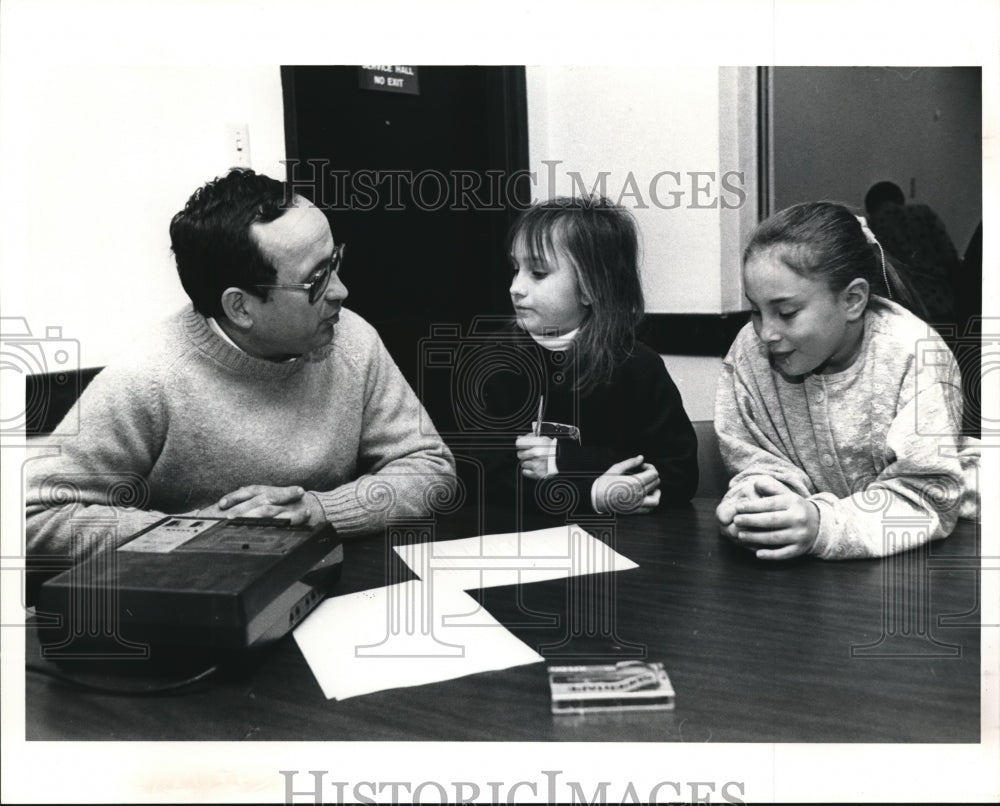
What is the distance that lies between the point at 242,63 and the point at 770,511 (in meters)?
0.83

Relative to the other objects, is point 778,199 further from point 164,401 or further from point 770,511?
point 164,401

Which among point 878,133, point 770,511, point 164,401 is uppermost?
point 878,133

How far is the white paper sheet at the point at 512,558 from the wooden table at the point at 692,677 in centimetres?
3

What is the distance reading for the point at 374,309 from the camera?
1.26 metres

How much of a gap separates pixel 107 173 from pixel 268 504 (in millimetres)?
495

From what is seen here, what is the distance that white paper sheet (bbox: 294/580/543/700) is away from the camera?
0.72 m

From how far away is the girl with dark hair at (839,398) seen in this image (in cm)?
100

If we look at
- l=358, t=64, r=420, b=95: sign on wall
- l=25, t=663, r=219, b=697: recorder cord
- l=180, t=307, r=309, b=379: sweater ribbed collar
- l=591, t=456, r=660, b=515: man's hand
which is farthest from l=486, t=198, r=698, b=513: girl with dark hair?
l=25, t=663, r=219, b=697: recorder cord

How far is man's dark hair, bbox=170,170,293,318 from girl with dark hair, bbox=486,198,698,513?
35 centimetres

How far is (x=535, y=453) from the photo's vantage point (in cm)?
121

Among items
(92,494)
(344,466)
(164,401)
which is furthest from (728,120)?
(92,494)

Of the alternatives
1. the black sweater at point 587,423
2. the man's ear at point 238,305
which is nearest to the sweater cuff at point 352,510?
the black sweater at point 587,423

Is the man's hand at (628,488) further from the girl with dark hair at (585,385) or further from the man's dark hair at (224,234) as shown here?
the man's dark hair at (224,234)

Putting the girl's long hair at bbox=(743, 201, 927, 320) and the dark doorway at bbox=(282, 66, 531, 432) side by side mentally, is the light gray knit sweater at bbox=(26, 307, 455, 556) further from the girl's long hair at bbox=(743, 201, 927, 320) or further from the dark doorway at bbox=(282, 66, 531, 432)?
the girl's long hair at bbox=(743, 201, 927, 320)
